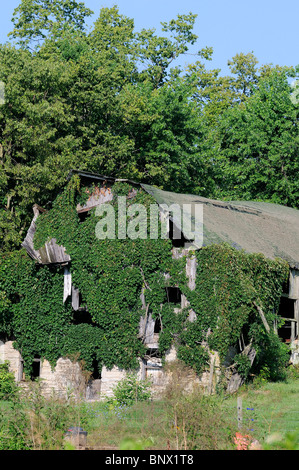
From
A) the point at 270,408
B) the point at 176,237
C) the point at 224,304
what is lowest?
the point at 270,408

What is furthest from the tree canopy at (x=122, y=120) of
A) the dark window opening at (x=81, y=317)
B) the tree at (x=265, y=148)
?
the dark window opening at (x=81, y=317)

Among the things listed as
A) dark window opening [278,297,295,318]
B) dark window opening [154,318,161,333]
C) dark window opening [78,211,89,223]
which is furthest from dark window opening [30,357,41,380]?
dark window opening [278,297,295,318]

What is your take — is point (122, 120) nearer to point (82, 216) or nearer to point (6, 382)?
point (82, 216)

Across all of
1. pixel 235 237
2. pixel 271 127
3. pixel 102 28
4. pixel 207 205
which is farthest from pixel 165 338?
pixel 102 28

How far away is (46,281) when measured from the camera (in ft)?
86.6

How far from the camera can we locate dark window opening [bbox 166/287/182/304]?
23.6 metres

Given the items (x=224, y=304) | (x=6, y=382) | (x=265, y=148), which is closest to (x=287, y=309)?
(x=224, y=304)

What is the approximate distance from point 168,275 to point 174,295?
1235 mm

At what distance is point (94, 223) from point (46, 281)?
3.54m

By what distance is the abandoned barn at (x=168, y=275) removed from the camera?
888 inches

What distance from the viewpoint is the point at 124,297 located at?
23453 mm

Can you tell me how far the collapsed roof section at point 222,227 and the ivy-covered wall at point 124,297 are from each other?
0.42 meters

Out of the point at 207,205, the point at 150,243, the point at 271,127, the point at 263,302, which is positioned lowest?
the point at 263,302

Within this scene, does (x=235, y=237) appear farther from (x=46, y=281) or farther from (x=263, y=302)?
(x=46, y=281)
